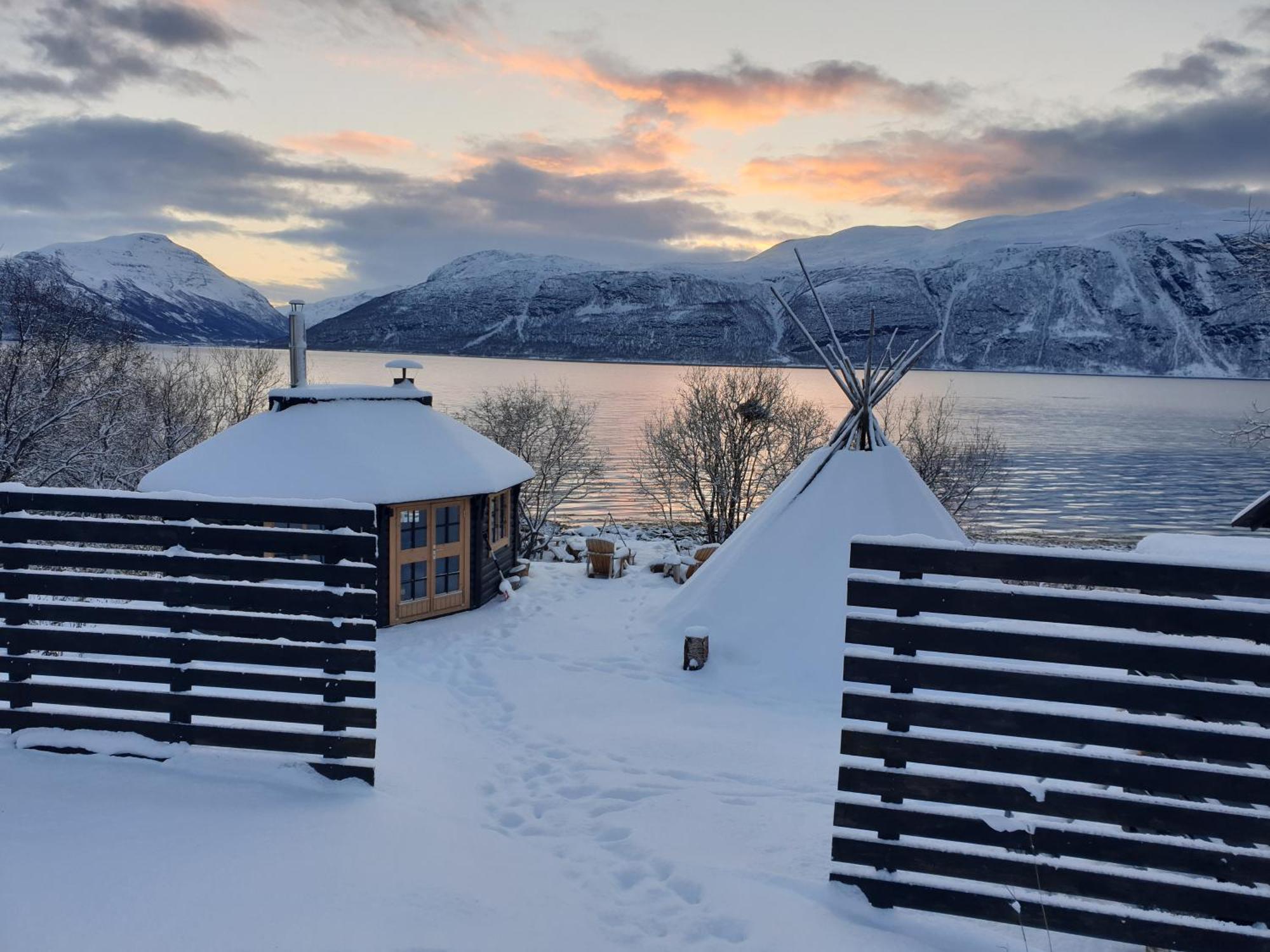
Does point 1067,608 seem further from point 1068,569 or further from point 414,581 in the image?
point 414,581

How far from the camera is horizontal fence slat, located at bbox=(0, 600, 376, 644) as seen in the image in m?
4.47

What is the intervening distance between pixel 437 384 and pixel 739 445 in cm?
9128

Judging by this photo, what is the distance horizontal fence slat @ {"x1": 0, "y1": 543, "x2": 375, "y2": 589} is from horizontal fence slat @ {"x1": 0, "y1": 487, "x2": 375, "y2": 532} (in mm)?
247

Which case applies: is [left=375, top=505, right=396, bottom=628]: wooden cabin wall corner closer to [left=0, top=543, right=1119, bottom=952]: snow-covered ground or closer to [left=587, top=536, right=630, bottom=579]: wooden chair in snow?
[left=587, top=536, right=630, bottom=579]: wooden chair in snow

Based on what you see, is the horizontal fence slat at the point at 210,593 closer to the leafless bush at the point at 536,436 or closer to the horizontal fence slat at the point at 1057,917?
the horizontal fence slat at the point at 1057,917

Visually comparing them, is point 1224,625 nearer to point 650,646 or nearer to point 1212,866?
point 1212,866

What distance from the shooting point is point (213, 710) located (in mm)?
4684

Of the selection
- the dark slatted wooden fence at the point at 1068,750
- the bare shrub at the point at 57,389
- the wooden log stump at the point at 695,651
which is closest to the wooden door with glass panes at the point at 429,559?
the wooden log stump at the point at 695,651

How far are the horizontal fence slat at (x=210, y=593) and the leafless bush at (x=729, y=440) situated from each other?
2355 cm

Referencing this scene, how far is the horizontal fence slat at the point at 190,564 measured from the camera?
4438mm

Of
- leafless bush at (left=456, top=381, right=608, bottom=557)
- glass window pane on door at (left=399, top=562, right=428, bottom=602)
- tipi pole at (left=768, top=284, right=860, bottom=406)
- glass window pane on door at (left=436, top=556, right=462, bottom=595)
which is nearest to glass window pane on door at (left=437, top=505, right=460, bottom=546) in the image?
glass window pane on door at (left=436, top=556, right=462, bottom=595)

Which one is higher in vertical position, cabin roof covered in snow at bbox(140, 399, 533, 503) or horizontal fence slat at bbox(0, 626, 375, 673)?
cabin roof covered in snow at bbox(140, 399, 533, 503)

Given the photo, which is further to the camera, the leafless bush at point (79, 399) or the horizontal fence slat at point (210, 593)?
the leafless bush at point (79, 399)

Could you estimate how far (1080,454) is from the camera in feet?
219
